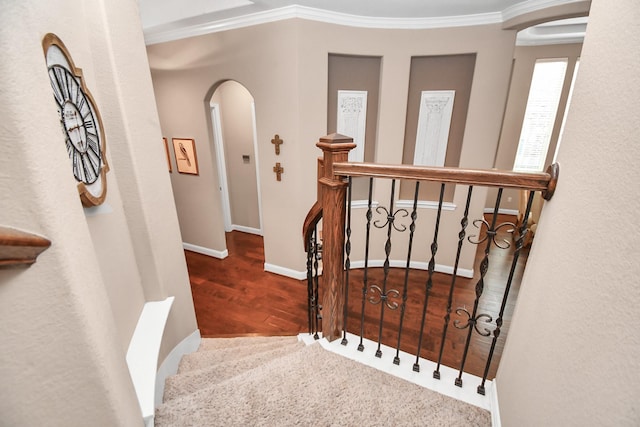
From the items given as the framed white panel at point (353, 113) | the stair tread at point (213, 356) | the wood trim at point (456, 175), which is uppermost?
the framed white panel at point (353, 113)

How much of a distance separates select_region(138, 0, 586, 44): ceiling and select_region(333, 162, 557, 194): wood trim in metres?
2.26

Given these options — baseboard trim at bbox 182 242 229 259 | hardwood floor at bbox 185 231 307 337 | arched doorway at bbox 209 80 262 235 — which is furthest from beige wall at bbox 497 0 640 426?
arched doorway at bbox 209 80 262 235

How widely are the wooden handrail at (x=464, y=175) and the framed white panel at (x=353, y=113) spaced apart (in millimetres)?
2211

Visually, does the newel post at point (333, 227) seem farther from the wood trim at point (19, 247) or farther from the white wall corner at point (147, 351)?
the wood trim at point (19, 247)

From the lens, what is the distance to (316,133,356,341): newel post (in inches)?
53.4

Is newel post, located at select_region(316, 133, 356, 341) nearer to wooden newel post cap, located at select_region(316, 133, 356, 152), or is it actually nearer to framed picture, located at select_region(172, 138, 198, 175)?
wooden newel post cap, located at select_region(316, 133, 356, 152)

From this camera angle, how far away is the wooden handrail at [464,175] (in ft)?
3.21

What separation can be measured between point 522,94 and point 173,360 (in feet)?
20.8

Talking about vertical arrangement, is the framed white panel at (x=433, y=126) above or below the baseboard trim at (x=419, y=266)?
above

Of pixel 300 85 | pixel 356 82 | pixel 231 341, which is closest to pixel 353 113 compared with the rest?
pixel 356 82

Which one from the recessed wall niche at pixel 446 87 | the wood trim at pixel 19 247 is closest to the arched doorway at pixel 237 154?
the recessed wall niche at pixel 446 87

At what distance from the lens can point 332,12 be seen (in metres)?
2.94

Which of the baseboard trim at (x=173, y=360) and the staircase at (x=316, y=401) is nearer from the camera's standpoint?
the staircase at (x=316, y=401)

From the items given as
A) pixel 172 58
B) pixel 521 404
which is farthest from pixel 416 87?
pixel 521 404
